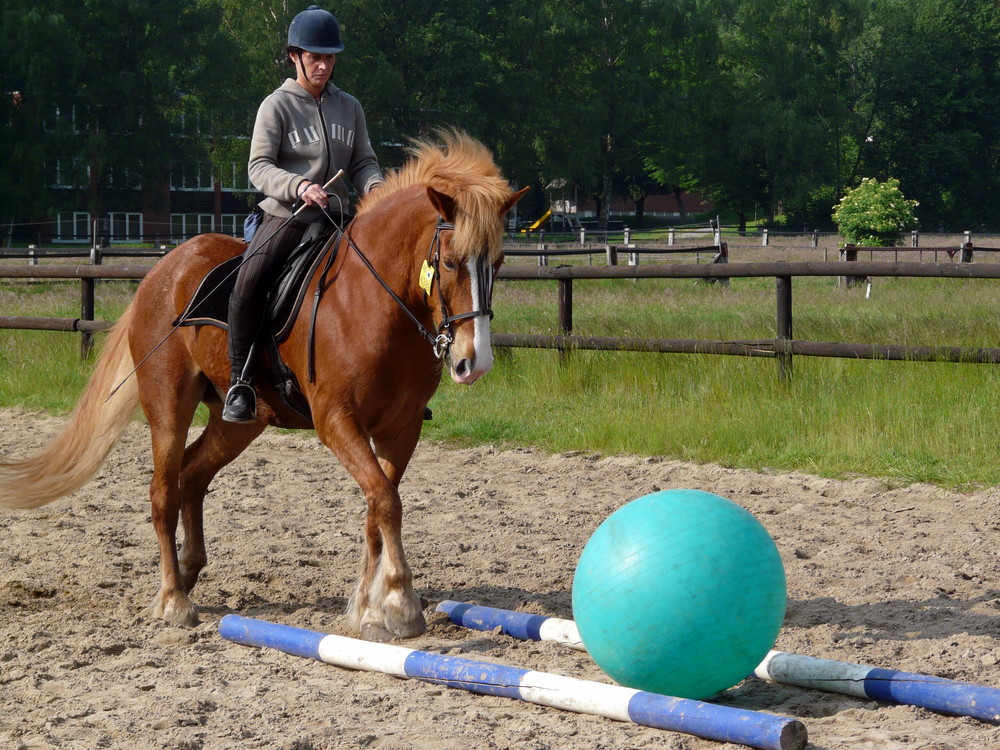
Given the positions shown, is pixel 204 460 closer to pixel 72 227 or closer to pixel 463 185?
pixel 463 185

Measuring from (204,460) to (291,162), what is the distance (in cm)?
153

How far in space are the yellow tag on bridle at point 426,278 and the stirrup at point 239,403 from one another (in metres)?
1.08

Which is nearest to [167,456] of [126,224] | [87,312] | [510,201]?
[510,201]

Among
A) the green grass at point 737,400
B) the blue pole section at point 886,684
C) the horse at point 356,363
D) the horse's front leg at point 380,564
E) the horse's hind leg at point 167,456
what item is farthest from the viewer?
the green grass at point 737,400

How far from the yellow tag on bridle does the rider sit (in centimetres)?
74

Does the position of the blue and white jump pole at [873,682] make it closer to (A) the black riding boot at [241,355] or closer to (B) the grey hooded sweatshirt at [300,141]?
(A) the black riding boot at [241,355]

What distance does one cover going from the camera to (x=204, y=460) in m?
5.48

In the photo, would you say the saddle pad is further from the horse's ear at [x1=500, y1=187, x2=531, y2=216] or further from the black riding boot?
the horse's ear at [x1=500, y1=187, x2=531, y2=216]

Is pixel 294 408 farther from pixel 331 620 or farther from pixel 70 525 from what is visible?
pixel 70 525

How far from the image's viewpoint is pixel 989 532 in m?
5.88

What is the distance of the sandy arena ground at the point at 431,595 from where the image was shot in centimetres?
343

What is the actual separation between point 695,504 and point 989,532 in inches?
116

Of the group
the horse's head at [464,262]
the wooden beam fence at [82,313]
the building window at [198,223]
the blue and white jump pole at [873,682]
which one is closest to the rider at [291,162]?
the horse's head at [464,262]

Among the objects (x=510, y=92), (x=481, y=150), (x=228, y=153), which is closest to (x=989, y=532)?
(x=481, y=150)
